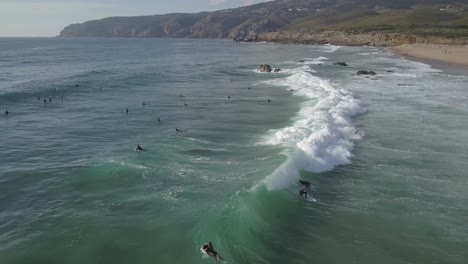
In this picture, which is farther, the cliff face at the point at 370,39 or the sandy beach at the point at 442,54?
the cliff face at the point at 370,39

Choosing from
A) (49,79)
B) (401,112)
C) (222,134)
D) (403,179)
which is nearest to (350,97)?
(401,112)

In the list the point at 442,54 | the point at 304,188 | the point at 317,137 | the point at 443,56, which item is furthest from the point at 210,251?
the point at 442,54

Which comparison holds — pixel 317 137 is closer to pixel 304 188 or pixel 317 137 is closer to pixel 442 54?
pixel 304 188

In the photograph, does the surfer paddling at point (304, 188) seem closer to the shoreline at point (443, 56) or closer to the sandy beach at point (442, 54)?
the shoreline at point (443, 56)

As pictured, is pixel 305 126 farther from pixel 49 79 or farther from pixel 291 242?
pixel 49 79

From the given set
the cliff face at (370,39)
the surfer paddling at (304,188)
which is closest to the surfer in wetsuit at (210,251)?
the surfer paddling at (304,188)
